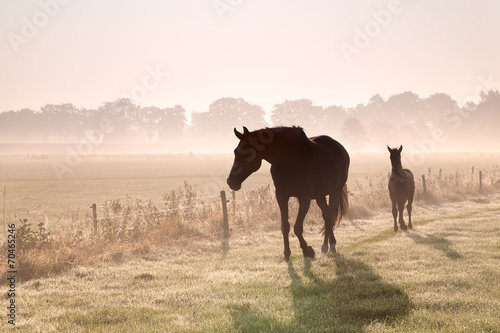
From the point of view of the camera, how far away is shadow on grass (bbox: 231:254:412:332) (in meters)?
5.38

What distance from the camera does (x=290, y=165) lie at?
27.7 ft

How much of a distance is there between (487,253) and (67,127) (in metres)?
175

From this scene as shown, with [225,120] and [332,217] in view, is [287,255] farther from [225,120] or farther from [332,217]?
[225,120]

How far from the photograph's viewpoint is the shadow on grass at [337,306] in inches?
212

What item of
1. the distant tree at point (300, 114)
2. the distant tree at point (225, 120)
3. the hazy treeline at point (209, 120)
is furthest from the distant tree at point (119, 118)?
the distant tree at point (300, 114)

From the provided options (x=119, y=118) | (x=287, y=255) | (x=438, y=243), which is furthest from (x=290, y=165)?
(x=119, y=118)

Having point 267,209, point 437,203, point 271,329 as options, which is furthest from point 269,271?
point 437,203

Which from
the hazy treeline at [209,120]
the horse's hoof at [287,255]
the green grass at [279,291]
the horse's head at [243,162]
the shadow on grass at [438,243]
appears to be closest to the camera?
the green grass at [279,291]

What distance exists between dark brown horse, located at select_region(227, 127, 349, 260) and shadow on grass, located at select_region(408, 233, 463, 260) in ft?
9.67

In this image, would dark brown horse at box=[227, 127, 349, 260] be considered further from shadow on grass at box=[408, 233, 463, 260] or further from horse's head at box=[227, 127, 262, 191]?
shadow on grass at box=[408, 233, 463, 260]

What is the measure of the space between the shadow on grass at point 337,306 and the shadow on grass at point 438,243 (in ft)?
9.17

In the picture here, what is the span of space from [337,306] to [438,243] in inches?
235

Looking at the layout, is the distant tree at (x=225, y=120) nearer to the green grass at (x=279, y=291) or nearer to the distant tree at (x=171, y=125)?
the distant tree at (x=171, y=125)

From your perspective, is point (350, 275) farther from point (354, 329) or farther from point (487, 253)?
point (487, 253)
